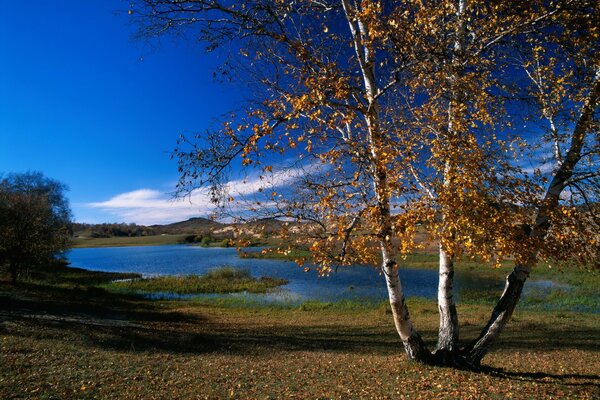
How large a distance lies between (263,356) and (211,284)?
27951mm

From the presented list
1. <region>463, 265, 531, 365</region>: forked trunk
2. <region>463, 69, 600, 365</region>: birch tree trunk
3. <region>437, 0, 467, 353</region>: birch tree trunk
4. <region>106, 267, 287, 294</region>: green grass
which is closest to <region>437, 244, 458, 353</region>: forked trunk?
<region>437, 0, 467, 353</region>: birch tree trunk

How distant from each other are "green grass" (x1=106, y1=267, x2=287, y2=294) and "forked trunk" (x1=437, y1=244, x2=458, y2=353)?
2746 centimetres

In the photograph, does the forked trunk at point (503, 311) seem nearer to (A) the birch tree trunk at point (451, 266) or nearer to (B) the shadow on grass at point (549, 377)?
(A) the birch tree trunk at point (451, 266)

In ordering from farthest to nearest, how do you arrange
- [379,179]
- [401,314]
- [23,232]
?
[23,232]
[401,314]
[379,179]

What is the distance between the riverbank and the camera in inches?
335

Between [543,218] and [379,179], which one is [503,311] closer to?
[543,218]

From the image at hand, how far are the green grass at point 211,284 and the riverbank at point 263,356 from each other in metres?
13.7

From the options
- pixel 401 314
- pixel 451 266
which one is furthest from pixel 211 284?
pixel 451 266

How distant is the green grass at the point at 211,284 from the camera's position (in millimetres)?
37719

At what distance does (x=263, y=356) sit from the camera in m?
13.5

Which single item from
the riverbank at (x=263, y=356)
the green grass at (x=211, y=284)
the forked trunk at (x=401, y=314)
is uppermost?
the forked trunk at (x=401, y=314)

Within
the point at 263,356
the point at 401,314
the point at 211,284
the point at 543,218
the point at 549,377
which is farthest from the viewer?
the point at 211,284

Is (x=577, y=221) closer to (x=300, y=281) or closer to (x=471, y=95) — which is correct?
(x=471, y=95)

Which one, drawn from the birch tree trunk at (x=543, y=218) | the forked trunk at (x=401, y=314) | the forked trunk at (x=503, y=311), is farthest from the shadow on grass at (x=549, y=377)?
the forked trunk at (x=401, y=314)
